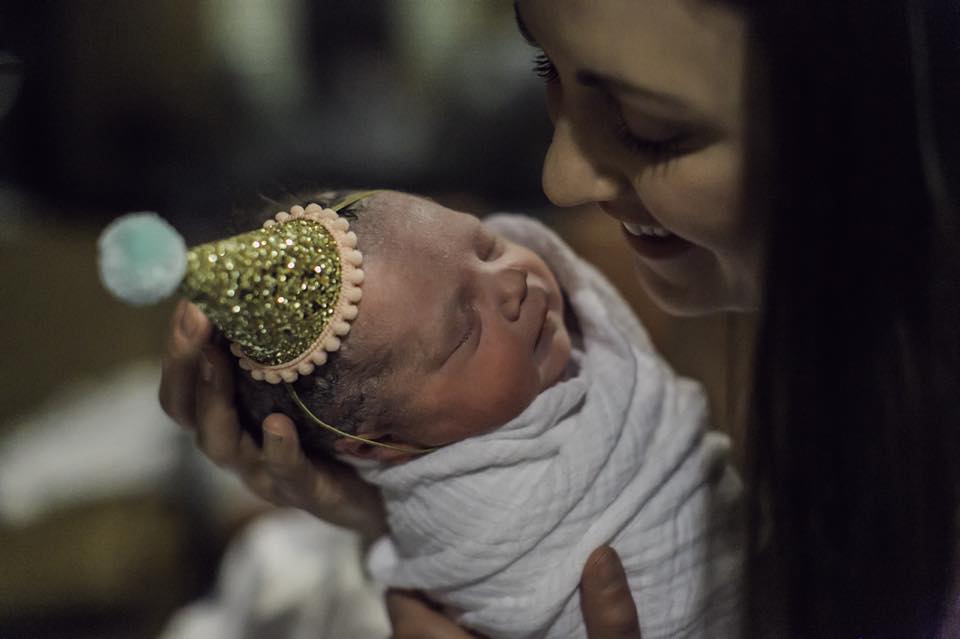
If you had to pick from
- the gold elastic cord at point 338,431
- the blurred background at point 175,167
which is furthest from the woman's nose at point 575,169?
the gold elastic cord at point 338,431

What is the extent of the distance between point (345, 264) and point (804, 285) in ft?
0.95

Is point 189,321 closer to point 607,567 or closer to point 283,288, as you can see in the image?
point 283,288

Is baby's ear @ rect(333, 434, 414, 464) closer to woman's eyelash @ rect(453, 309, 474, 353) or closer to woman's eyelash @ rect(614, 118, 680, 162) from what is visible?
woman's eyelash @ rect(453, 309, 474, 353)

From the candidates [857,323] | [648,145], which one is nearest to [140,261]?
[648,145]

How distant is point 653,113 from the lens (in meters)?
0.54

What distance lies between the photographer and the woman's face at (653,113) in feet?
1.66

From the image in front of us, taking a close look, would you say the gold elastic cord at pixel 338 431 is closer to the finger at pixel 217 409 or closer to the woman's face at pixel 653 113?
the finger at pixel 217 409

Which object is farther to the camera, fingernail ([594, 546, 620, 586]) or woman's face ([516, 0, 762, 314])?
fingernail ([594, 546, 620, 586])

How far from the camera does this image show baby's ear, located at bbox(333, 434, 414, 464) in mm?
651

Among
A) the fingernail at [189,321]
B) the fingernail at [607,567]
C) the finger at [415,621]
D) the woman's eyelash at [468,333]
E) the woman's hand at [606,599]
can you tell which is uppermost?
the fingernail at [189,321]

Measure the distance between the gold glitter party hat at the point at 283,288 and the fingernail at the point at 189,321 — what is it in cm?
4

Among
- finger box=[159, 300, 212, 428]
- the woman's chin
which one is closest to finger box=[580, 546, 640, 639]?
the woman's chin

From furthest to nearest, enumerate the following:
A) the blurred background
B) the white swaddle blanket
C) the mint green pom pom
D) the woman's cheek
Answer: the blurred background → the white swaddle blanket → the woman's cheek → the mint green pom pom

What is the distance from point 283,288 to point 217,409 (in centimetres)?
15
